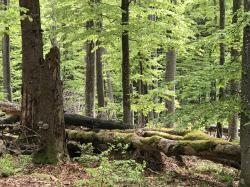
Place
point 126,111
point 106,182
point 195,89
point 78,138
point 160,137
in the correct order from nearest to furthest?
point 106,182, point 195,89, point 160,137, point 78,138, point 126,111

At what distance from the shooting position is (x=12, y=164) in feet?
31.4

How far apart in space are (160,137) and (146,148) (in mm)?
561

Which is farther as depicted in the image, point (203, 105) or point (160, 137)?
point (160, 137)

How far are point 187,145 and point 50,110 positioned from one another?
3.76 metres

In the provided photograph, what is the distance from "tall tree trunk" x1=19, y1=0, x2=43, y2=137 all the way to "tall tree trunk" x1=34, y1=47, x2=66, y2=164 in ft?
3.89

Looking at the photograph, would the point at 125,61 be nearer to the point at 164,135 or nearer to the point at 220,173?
the point at 164,135

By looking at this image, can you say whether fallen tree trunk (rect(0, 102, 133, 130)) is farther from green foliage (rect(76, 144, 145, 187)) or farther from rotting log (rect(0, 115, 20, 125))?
green foliage (rect(76, 144, 145, 187))

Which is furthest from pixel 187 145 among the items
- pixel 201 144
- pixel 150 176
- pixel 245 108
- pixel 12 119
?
pixel 12 119

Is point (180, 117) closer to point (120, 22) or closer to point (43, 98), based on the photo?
point (43, 98)

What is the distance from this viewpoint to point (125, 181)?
891 centimetres

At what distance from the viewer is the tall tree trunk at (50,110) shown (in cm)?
998

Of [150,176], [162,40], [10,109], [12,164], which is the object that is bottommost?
[150,176]

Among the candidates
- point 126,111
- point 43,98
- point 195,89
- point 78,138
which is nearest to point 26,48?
point 43,98

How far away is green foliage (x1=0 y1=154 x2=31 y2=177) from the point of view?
8.81 m
